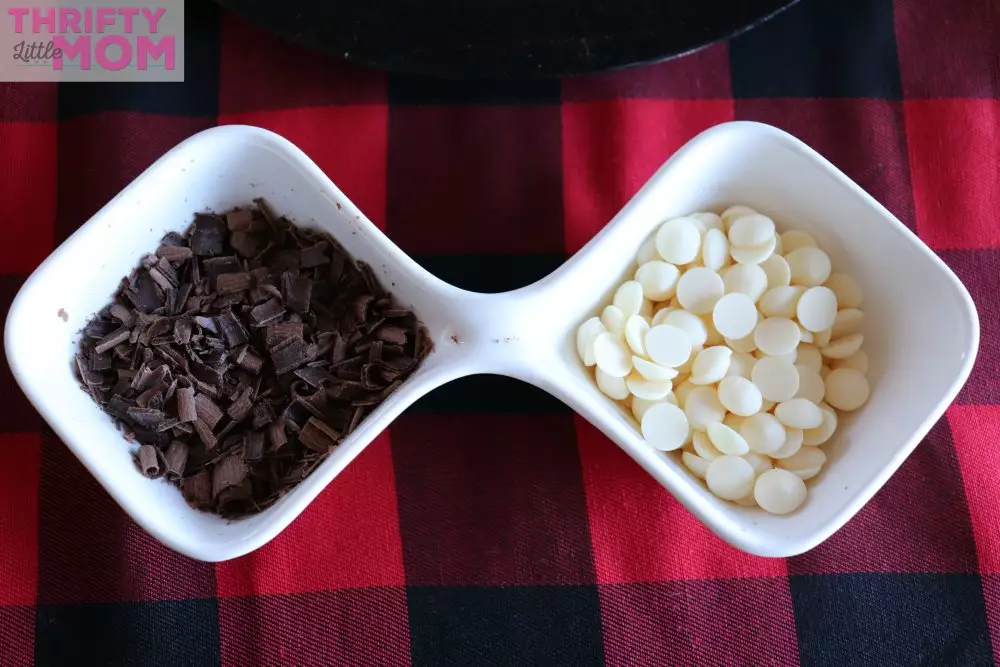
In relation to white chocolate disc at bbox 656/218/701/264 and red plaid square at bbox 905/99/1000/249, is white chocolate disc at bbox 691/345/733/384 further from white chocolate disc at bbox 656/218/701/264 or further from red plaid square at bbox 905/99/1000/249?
red plaid square at bbox 905/99/1000/249

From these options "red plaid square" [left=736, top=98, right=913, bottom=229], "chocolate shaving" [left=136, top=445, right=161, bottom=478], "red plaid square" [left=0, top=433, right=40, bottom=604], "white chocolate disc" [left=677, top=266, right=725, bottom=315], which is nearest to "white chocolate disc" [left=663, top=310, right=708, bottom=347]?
"white chocolate disc" [left=677, top=266, right=725, bottom=315]

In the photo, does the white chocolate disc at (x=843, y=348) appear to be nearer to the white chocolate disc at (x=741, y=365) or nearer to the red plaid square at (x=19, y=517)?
the white chocolate disc at (x=741, y=365)

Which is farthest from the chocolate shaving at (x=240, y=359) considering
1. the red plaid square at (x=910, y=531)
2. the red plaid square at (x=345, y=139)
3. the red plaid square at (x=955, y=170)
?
the red plaid square at (x=955, y=170)

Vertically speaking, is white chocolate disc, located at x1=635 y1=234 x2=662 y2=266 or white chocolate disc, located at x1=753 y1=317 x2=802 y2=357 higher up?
white chocolate disc, located at x1=635 y1=234 x2=662 y2=266

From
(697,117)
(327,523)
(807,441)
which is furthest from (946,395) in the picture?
(327,523)

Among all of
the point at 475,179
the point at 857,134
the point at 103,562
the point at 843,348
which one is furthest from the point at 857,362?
the point at 103,562

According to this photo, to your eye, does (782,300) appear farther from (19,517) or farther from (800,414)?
(19,517)
